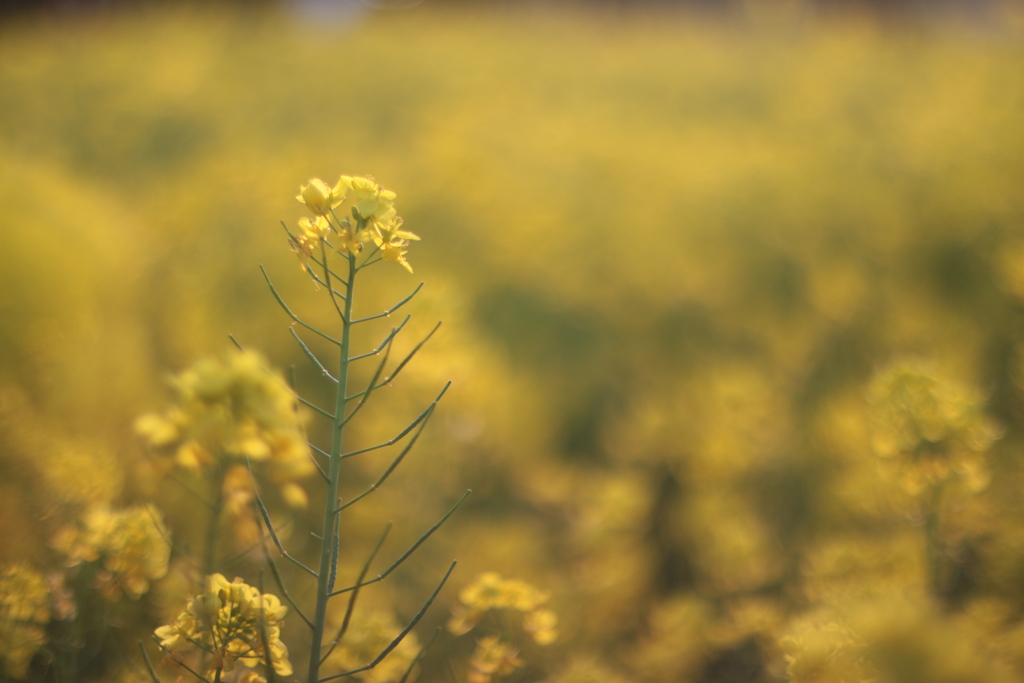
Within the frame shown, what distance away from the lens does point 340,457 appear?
34 cm

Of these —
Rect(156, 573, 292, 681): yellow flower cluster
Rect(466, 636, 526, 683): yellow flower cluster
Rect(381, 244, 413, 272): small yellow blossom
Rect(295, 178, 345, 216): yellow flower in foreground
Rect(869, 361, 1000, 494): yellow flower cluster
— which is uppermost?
Rect(869, 361, 1000, 494): yellow flower cluster

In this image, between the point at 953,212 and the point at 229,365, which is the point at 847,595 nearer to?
the point at 229,365

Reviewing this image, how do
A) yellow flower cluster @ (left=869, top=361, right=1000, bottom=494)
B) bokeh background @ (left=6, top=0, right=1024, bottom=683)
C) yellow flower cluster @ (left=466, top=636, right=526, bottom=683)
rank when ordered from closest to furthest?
yellow flower cluster @ (left=466, top=636, right=526, bottom=683)
yellow flower cluster @ (left=869, top=361, right=1000, bottom=494)
bokeh background @ (left=6, top=0, right=1024, bottom=683)

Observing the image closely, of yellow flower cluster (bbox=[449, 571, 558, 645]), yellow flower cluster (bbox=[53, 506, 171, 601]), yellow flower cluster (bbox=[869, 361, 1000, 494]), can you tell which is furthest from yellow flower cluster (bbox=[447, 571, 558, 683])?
yellow flower cluster (bbox=[869, 361, 1000, 494])

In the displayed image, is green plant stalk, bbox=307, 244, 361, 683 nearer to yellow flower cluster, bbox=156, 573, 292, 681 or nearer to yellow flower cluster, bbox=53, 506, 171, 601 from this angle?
yellow flower cluster, bbox=156, 573, 292, 681

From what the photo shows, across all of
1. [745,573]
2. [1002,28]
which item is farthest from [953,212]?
[1002,28]

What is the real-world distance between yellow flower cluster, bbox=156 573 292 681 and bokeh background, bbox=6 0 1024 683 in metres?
0.13

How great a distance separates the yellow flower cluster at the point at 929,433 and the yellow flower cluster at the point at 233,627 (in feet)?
1.72

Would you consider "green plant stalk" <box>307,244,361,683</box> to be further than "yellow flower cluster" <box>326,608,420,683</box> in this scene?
No

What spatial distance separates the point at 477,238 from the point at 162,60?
1660mm

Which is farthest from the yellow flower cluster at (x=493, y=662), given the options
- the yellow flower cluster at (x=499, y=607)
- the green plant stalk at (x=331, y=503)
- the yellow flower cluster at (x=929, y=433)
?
the yellow flower cluster at (x=929, y=433)

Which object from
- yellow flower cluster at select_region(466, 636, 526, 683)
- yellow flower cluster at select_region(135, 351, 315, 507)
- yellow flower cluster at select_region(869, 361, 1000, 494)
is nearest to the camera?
yellow flower cluster at select_region(135, 351, 315, 507)

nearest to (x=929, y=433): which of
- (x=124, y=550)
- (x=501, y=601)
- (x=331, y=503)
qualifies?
(x=501, y=601)

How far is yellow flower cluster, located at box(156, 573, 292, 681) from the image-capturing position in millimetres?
350
